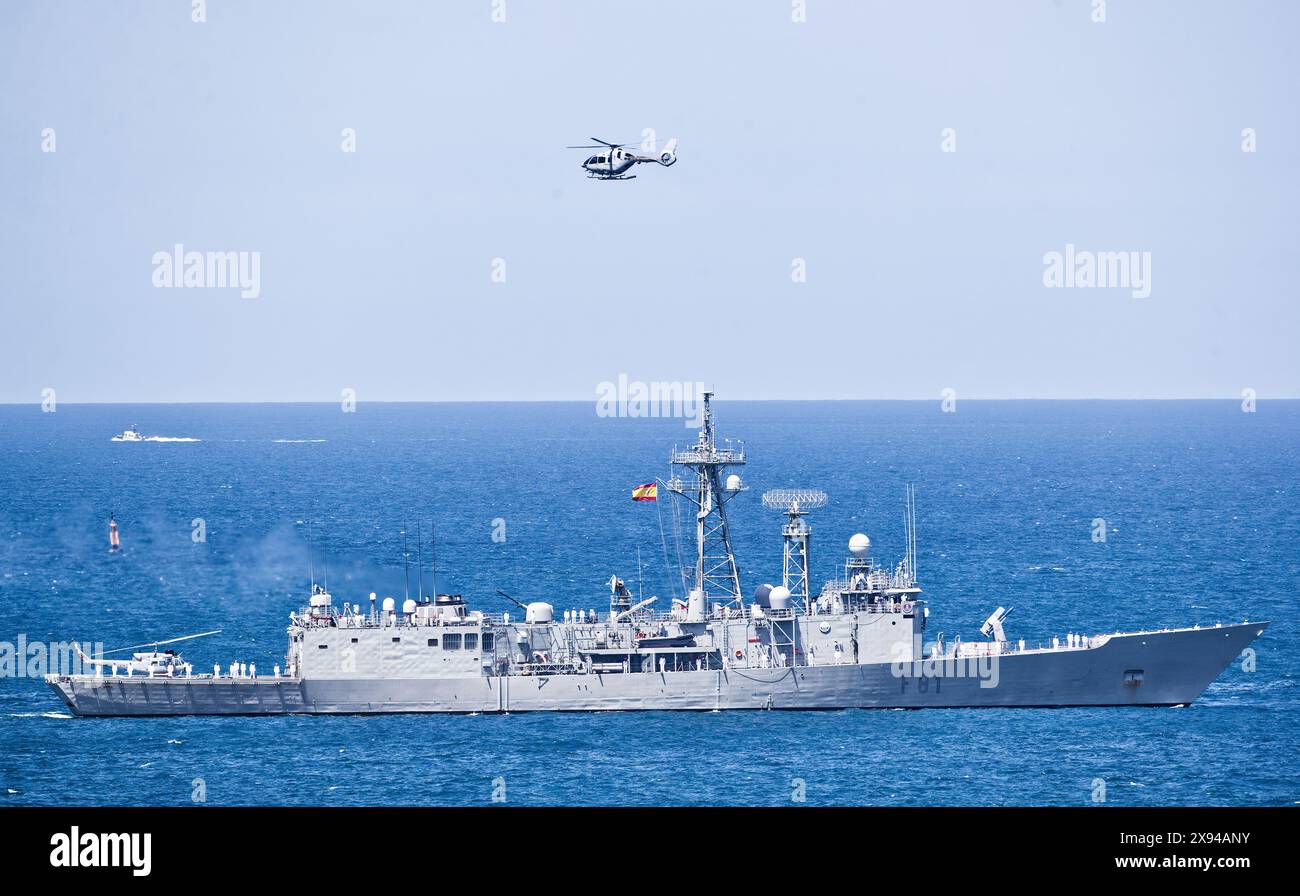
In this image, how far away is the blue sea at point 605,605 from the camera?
4803 centimetres

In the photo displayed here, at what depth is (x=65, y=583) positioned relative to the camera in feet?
308

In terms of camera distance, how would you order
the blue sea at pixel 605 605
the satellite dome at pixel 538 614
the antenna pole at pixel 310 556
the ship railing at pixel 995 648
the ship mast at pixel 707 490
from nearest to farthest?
the blue sea at pixel 605 605 → the ship railing at pixel 995 648 → the satellite dome at pixel 538 614 → the ship mast at pixel 707 490 → the antenna pole at pixel 310 556

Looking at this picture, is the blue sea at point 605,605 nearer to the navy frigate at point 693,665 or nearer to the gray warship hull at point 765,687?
the gray warship hull at point 765,687

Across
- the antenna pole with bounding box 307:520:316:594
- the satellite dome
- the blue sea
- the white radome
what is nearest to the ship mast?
the white radome

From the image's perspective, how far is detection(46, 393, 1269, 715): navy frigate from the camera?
57.1 meters

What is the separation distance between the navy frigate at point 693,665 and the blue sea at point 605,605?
0.96m

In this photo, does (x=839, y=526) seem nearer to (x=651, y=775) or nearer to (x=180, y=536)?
(x=180, y=536)

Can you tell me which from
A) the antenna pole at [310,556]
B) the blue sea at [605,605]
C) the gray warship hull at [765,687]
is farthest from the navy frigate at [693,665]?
the antenna pole at [310,556]

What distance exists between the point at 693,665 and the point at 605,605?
21.7 metres

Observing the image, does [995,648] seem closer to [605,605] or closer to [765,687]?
[765,687]

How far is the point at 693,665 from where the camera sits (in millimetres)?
58188

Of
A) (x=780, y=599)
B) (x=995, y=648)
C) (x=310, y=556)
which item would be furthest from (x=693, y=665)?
(x=310, y=556)
